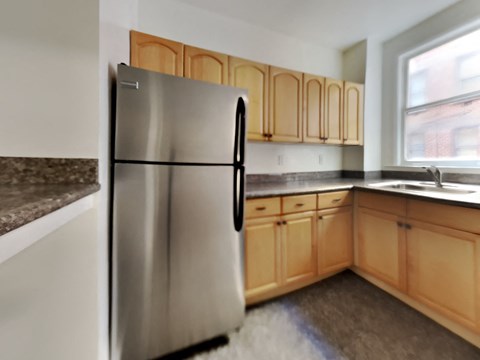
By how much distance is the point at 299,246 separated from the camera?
191cm

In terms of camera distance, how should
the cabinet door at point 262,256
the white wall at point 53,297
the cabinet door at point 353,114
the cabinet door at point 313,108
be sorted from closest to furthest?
1. the white wall at point 53,297
2. the cabinet door at point 262,256
3. the cabinet door at point 313,108
4. the cabinet door at point 353,114

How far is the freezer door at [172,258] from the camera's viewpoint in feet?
3.63

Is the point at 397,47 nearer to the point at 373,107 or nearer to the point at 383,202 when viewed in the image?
the point at 373,107

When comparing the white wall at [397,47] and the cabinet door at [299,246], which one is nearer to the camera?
the cabinet door at [299,246]

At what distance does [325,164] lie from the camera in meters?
2.80

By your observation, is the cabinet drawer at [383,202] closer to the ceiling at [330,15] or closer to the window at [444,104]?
the window at [444,104]

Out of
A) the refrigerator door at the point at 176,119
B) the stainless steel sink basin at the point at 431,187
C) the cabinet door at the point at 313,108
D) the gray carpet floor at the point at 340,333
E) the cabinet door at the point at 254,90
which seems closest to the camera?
the refrigerator door at the point at 176,119

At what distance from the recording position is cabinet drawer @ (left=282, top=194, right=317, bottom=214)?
1.84 m

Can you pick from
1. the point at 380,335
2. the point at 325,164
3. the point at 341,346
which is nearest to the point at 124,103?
the point at 341,346

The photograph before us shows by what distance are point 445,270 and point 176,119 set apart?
78.9 inches

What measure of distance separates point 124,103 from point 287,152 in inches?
73.1

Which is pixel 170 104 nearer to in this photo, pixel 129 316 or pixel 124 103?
pixel 124 103

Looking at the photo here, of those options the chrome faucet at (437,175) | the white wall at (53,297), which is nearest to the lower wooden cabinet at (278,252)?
the white wall at (53,297)

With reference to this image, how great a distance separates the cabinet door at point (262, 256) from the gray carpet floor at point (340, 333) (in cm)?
21
